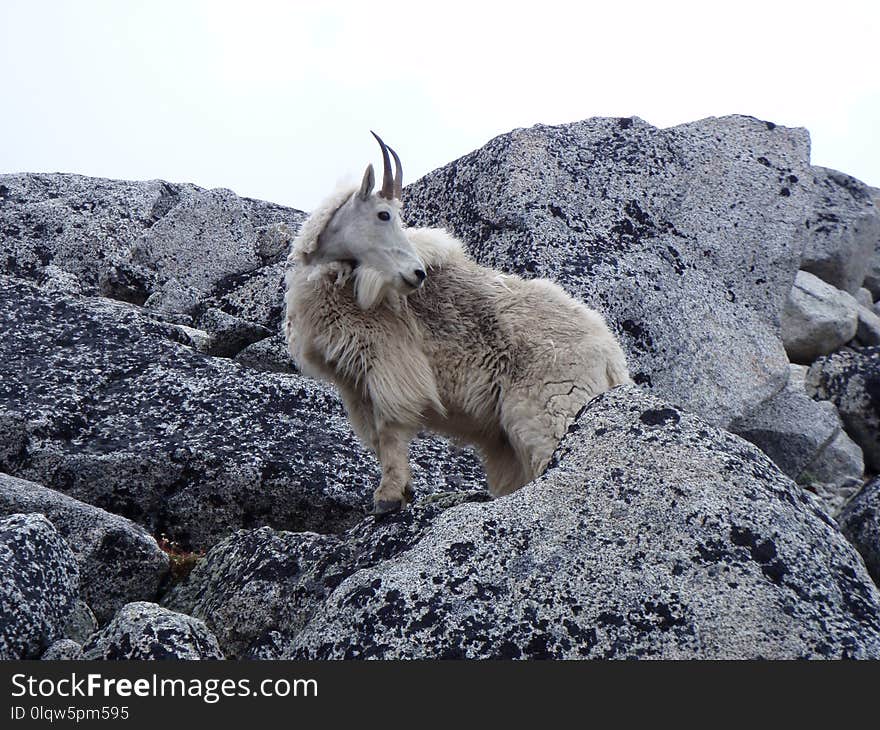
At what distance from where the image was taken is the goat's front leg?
793 centimetres

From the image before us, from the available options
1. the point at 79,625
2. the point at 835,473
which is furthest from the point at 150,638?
the point at 835,473

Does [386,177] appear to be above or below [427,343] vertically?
above

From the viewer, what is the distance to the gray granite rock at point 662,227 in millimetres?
10609

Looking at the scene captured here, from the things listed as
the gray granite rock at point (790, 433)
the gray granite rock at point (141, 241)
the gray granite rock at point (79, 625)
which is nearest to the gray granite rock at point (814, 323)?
the gray granite rock at point (790, 433)

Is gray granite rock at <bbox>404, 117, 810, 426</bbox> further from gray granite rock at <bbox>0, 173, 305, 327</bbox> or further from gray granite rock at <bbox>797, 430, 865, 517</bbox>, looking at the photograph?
gray granite rock at <bbox>0, 173, 305, 327</bbox>

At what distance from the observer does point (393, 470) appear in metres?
8.16

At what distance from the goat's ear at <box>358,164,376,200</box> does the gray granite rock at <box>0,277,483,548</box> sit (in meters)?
2.51

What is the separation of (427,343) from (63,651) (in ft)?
12.0

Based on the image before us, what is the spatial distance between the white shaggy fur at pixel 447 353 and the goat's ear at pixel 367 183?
9cm

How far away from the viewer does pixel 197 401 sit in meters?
10.4

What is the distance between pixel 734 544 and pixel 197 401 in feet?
19.8

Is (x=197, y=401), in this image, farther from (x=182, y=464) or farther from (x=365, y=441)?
(x=365, y=441)

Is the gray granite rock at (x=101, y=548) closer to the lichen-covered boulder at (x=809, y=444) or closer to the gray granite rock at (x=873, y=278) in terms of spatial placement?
the lichen-covered boulder at (x=809, y=444)

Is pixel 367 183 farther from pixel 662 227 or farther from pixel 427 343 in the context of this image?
pixel 662 227
